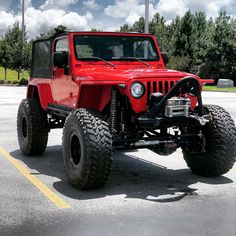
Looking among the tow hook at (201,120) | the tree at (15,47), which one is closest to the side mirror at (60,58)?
the tow hook at (201,120)

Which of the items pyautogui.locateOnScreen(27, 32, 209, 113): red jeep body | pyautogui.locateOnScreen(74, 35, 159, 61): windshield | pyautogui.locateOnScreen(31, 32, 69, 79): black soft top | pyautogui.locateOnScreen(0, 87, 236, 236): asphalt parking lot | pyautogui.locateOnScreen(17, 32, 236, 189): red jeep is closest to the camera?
pyautogui.locateOnScreen(0, 87, 236, 236): asphalt parking lot

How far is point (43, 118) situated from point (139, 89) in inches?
108

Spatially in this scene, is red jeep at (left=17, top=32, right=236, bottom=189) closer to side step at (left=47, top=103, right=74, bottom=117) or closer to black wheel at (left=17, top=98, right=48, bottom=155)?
side step at (left=47, top=103, right=74, bottom=117)

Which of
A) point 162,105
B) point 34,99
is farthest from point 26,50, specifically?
point 162,105

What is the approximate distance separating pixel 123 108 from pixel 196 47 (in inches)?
1933

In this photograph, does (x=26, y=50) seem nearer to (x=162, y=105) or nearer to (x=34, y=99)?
(x=34, y=99)

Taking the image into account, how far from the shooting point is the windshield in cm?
682

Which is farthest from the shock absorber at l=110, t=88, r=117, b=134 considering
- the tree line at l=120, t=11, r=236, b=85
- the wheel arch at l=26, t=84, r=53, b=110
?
the tree line at l=120, t=11, r=236, b=85

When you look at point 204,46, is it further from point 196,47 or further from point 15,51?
point 15,51

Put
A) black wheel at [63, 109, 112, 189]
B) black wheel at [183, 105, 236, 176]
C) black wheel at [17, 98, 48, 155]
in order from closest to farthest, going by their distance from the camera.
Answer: black wheel at [63, 109, 112, 189], black wheel at [183, 105, 236, 176], black wheel at [17, 98, 48, 155]

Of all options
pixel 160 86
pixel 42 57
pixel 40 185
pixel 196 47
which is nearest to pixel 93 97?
pixel 160 86

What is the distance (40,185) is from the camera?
19.6ft

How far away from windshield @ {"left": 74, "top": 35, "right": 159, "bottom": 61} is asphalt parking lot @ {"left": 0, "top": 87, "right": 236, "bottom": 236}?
1.68 m

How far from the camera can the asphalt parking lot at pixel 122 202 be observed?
4.37 m
